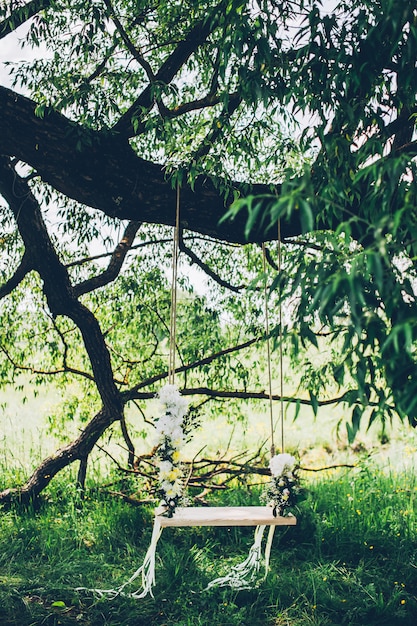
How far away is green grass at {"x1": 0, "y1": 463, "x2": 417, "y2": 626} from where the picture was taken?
356 centimetres

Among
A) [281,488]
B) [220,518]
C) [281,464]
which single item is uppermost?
[281,464]

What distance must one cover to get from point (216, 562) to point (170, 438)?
4.48 feet

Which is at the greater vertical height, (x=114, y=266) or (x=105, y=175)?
(x=105, y=175)

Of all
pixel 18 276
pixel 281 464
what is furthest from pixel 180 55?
pixel 281 464

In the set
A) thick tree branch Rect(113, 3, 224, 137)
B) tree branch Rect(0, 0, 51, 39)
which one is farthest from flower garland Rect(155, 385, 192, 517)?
tree branch Rect(0, 0, 51, 39)

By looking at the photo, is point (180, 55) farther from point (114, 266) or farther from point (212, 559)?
point (212, 559)

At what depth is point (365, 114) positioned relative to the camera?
3.01 meters

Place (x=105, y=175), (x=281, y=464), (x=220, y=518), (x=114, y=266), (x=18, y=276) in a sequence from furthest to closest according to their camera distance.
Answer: (x=114, y=266) → (x=18, y=276) → (x=105, y=175) → (x=281, y=464) → (x=220, y=518)

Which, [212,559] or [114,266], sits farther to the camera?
[114,266]

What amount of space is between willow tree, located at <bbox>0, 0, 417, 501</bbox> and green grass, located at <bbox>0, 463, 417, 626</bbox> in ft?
1.89

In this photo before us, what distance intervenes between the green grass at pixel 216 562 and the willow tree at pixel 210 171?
0.58 meters

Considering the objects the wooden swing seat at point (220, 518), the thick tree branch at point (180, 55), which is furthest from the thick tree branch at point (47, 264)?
the wooden swing seat at point (220, 518)

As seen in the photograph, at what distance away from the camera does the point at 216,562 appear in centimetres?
412

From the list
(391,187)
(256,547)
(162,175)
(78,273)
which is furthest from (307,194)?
(78,273)
